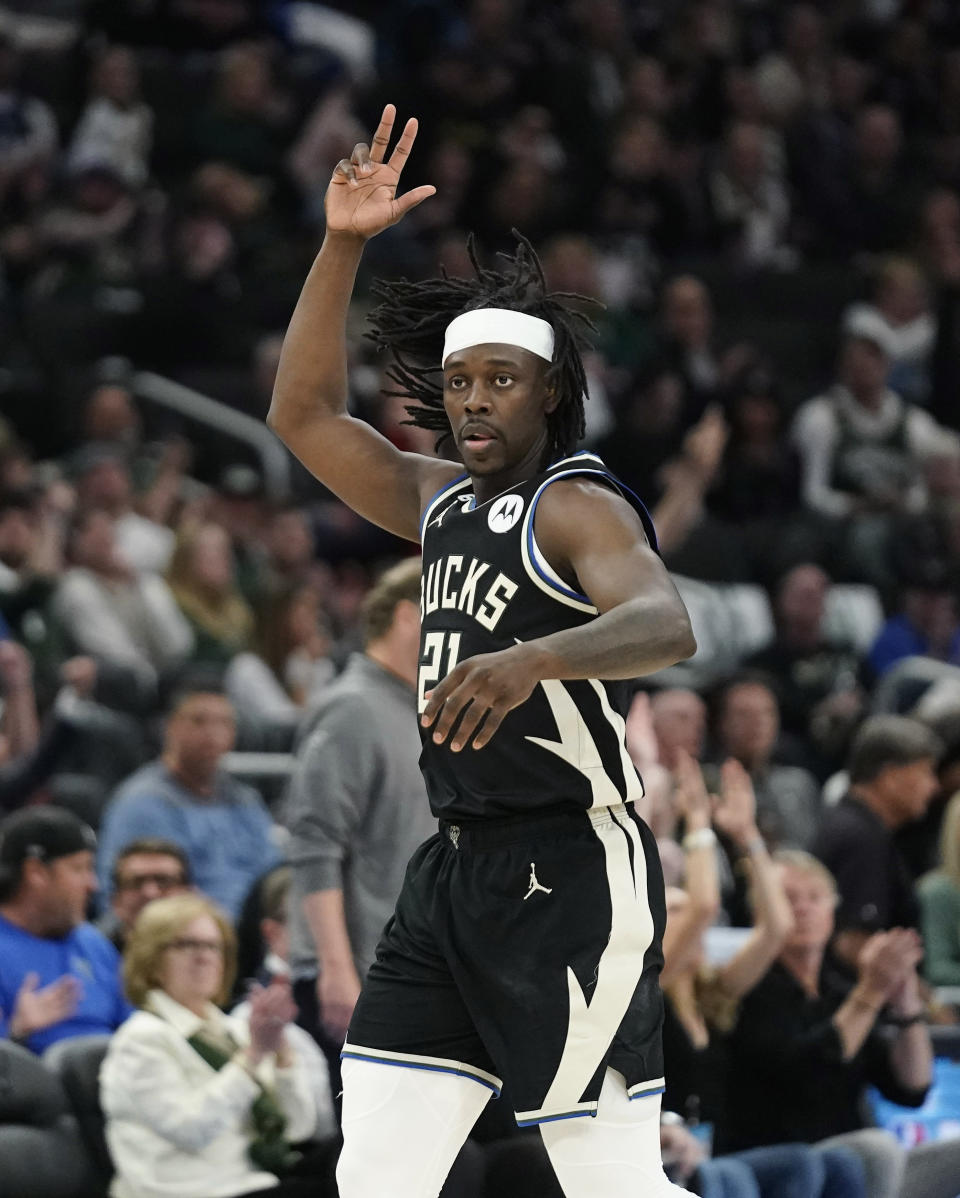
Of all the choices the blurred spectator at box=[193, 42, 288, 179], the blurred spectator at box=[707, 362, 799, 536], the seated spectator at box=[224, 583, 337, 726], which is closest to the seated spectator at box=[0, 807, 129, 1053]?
the seated spectator at box=[224, 583, 337, 726]

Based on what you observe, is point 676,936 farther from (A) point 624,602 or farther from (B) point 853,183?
(B) point 853,183

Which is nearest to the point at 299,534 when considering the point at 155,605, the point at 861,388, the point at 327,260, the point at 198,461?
the point at 155,605

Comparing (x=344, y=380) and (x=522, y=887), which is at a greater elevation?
(x=344, y=380)

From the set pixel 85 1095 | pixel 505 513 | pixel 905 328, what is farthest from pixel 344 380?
pixel 905 328

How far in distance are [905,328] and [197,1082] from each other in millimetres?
8455

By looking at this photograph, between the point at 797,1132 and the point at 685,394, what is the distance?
20.6ft

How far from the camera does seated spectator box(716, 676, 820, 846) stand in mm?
8219

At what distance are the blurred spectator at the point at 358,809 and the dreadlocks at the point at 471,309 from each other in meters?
1.10

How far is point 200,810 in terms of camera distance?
7117mm

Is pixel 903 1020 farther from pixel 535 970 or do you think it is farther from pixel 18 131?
pixel 18 131

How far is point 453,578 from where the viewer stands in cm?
362

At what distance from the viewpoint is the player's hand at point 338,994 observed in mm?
4902

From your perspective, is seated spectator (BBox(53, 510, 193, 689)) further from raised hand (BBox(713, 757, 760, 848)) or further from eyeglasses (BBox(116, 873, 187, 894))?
raised hand (BBox(713, 757, 760, 848))

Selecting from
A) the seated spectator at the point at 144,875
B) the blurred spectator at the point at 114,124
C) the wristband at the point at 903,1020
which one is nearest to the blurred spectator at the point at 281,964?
the seated spectator at the point at 144,875
